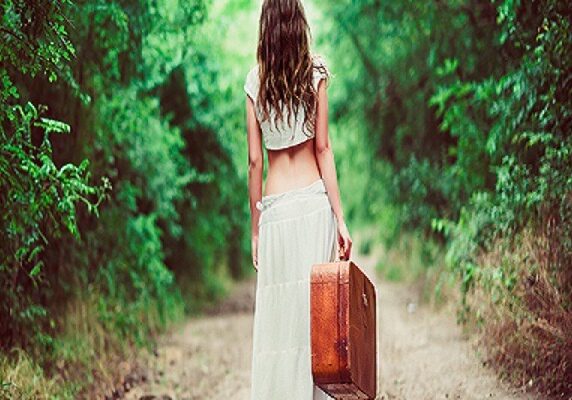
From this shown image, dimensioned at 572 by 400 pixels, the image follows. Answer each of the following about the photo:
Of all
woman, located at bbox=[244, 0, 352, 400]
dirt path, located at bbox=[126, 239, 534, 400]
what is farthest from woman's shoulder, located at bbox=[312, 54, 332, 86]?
dirt path, located at bbox=[126, 239, 534, 400]

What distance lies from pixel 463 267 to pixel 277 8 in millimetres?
3620

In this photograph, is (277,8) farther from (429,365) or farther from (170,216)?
(170,216)

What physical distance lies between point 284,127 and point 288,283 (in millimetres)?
738

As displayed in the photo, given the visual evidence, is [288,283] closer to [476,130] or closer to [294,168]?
[294,168]

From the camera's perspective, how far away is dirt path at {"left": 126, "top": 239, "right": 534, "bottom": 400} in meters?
5.83

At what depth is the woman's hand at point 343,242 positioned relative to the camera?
13.8ft

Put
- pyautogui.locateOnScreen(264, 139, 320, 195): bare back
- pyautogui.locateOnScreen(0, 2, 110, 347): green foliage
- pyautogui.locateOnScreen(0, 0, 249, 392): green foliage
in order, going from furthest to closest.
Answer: pyautogui.locateOnScreen(0, 0, 249, 392): green foliage
pyautogui.locateOnScreen(0, 2, 110, 347): green foliage
pyautogui.locateOnScreen(264, 139, 320, 195): bare back

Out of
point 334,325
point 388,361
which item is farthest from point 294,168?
point 388,361

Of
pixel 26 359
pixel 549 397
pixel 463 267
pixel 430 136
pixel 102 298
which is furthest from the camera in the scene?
pixel 430 136

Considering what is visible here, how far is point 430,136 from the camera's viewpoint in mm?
10766

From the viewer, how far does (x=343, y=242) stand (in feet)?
13.9

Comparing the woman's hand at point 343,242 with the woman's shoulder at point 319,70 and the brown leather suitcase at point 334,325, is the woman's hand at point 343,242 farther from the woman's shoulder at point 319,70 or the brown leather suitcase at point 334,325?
the woman's shoulder at point 319,70

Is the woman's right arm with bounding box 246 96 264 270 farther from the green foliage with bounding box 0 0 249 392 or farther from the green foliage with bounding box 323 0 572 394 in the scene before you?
the green foliage with bounding box 323 0 572 394

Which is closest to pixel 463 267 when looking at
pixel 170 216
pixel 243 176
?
pixel 170 216
